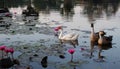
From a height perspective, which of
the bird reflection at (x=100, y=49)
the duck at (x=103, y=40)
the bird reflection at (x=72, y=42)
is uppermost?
the duck at (x=103, y=40)

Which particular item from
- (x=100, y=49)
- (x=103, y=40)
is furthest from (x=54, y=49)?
(x=103, y=40)

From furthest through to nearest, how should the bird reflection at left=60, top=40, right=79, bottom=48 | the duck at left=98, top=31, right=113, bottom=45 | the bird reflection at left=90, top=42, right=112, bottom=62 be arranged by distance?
the duck at left=98, top=31, right=113, bottom=45 → the bird reflection at left=60, top=40, right=79, bottom=48 → the bird reflection at left=90, top=42, right=112, bottom=62

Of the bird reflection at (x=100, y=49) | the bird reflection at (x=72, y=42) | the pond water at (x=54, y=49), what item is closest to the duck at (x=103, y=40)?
the bird reflection at (x=100, y=49)

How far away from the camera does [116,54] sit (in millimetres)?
19156

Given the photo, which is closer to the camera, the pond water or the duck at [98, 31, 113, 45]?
the pond water

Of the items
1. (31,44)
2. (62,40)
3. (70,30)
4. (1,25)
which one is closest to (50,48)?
(31,44)

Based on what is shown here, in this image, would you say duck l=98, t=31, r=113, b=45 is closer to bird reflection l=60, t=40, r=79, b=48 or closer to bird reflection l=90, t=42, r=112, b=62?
bird reflection l=90, t=42, r=112, b=62

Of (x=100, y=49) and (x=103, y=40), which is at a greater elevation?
(x=103, y=40)

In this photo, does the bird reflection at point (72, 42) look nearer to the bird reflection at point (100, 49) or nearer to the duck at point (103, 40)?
the bird reflection at point (100, 49)

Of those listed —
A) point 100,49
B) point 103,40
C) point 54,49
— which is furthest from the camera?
point 103,40

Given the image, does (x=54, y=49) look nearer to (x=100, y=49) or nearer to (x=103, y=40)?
(x=100, y=49)

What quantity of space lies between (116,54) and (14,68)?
6.92 meters

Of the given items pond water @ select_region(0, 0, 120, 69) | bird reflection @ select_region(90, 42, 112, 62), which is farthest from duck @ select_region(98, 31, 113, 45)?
pond water @ select_region(0, 0, 120, 69)

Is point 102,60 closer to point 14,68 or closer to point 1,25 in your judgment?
point 14,68
